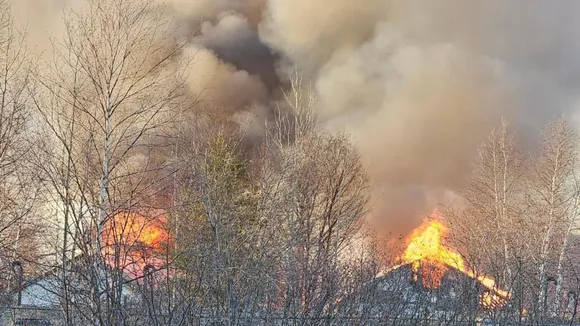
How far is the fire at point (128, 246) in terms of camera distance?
13.7 feet

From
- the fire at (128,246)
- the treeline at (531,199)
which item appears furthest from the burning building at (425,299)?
the treeline at (531,199)

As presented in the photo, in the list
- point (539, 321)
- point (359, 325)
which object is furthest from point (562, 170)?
point (359, 325)

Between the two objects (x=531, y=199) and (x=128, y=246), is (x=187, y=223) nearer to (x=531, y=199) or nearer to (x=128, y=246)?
(x=128, y=246)

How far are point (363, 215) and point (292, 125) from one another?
349cm

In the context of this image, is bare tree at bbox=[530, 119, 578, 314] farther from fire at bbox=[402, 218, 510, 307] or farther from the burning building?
the burning building

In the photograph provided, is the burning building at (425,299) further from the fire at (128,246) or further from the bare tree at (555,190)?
the bare tree at (555,190)

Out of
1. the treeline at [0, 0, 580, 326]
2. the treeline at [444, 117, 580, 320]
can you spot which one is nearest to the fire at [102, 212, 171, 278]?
the treeline at [0, 0, 580, 326]

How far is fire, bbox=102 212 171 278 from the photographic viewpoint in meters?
4.18

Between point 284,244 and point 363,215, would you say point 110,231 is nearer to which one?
point 284,244

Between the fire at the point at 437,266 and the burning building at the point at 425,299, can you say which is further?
the fire at the point at 437,266

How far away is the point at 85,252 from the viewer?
4.07 metres

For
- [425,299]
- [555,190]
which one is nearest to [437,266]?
[425,299]

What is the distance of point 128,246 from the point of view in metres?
4.25

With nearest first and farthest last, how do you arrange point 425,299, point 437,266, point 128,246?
point 128,246 < point 425,299 < point 437,266
